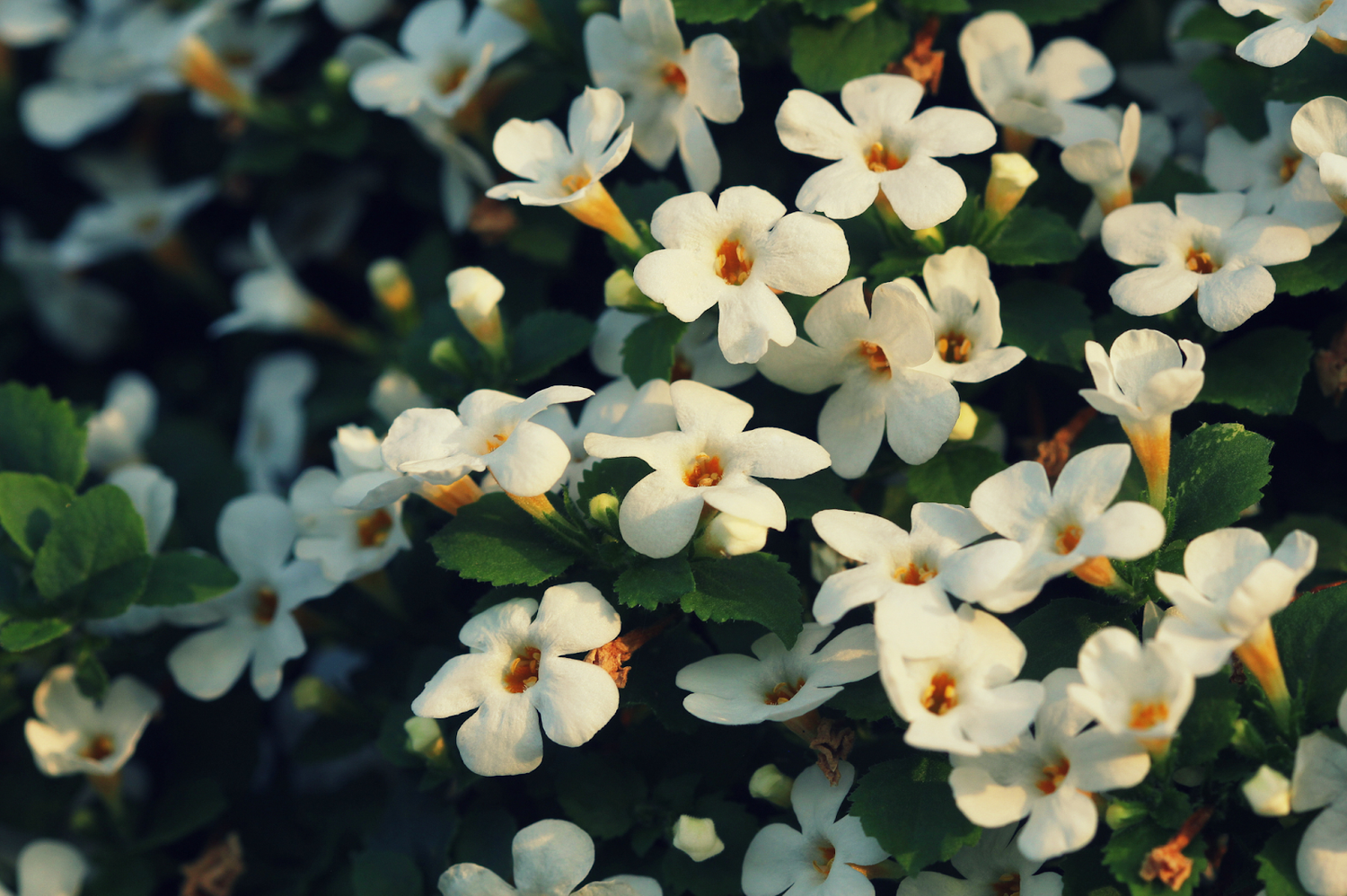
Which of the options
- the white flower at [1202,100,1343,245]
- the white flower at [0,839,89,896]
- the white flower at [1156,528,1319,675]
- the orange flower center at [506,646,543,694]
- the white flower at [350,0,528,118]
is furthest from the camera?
the white flower at [350,0,528,118]

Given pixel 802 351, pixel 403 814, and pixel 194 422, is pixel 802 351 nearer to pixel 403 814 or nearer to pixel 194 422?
pixel 403 814

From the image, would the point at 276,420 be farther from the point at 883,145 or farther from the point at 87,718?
the point at 883,145

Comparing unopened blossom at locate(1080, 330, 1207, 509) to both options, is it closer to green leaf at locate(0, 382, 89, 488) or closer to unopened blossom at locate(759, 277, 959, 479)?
unopened blossom at locate(759, 277, 959, 479)

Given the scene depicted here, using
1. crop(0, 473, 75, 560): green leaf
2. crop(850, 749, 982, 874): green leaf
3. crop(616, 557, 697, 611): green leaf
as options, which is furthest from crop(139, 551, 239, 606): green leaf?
crop(850, 749, 982, 874): green leaf

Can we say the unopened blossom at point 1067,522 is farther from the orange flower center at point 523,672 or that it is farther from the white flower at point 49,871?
the white flower at point 49,871

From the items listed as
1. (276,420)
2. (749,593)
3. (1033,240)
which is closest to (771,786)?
(749,593)

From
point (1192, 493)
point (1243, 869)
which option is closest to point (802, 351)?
point (1192, 493)
